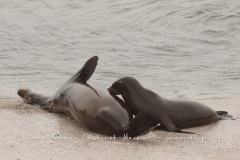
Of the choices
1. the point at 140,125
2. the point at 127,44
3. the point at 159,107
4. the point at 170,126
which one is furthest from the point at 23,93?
the point at 127,44

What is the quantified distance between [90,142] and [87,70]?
4.67ft

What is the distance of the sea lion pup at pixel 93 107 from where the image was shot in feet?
15.5

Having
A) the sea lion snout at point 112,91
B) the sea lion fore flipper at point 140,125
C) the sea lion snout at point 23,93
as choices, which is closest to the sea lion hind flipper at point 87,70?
the sea lion snout at point 112,91

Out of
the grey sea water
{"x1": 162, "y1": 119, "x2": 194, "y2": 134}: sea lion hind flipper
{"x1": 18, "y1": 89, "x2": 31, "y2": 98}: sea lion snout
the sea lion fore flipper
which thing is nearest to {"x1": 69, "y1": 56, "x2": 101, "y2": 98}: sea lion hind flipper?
{"x1": 18, "y1": 89, "x2": 31, "y2": 98}: sea lion snout

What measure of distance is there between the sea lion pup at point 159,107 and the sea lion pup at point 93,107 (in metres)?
0.12

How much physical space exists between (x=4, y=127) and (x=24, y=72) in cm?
433

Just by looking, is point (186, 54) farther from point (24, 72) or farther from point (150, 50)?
point (24, 72)

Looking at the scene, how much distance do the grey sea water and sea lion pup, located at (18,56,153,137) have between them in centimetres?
146

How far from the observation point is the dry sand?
4.14m

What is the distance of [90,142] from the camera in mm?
4574

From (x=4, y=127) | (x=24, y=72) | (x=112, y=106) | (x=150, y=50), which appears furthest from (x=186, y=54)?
(x=4, y=127)

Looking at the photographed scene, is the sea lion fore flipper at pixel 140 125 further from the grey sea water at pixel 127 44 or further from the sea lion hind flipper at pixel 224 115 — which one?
the grey sea water at pixel 127 44

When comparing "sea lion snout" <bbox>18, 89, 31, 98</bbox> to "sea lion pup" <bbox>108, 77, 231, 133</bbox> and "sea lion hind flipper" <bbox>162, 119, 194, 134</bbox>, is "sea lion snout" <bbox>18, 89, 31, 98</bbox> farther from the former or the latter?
"sea lion hind flipper" <bbox>162, 119, 194, 134</bbox>

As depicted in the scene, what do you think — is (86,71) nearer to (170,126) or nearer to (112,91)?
(112,91)
